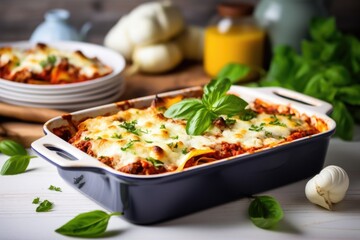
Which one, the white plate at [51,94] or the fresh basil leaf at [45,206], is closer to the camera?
the fresh basil leaf at [45,206]

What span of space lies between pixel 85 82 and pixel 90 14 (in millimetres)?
1293

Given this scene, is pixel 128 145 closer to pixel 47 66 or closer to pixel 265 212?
pixel 265 212

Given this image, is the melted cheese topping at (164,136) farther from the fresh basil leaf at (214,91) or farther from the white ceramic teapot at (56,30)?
the white ceramic teapot at (56,30)

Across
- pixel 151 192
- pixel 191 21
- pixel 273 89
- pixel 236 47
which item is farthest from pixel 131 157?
pixel 191 21

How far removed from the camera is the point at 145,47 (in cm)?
340

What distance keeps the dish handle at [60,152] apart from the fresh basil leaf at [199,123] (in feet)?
1.20

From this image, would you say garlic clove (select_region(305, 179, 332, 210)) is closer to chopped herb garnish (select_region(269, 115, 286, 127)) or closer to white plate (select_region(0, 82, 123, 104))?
chopped herb garnish (select_region(269, 115, 286, 127))

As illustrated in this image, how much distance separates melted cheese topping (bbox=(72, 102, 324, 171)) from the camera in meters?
2.02

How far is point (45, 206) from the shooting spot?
2.09m

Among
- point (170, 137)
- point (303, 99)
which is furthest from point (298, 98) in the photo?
point (170, 137)

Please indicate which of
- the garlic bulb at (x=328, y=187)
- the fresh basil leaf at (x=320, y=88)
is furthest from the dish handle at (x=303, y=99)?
the garlic bulb at (x=328, y=187)

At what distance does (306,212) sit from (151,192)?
1.66 ft

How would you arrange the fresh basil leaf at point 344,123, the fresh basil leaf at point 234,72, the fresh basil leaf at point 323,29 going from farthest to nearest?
the fresh basil leaf at point 323,29, the fresh basil leaf at point 234,72, the fresh basil leaf at point 344,123

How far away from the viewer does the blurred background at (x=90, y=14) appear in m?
3.92
